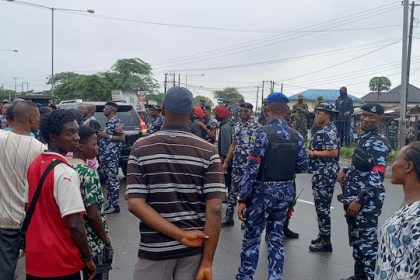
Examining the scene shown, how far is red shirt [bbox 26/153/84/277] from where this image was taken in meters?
2.67

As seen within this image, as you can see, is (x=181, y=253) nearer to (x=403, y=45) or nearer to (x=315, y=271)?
(x=315, y=271)

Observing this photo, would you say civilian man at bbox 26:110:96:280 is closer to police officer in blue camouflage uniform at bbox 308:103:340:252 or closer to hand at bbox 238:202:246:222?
hand at bbox 238:202:246:222

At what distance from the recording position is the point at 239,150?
22.5 ft

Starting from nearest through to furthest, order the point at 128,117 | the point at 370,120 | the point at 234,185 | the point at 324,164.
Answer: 1. the point at 370,120
2. the point at 324,164
3. the point at 234,185
4. the point at 128,117

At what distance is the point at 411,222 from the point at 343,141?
15.2 m

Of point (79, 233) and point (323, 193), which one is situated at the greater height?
point (79, 233)

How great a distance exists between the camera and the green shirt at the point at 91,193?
117 inches

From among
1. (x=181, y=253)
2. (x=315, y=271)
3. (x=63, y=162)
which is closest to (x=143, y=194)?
(x=181, y=253)

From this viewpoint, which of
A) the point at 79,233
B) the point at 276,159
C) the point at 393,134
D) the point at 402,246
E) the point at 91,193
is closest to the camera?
the point at 402,246

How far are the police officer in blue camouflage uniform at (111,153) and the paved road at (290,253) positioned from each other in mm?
308

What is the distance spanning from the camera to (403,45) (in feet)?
51.8

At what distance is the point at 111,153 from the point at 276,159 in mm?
4203

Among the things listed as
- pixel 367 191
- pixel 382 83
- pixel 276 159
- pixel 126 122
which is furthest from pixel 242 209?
pixel 382 83

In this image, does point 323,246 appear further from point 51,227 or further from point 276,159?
point 51,227
